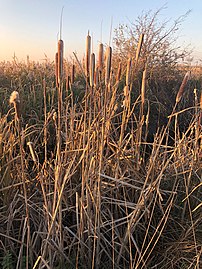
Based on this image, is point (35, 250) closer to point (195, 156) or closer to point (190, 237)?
point (190, 237)

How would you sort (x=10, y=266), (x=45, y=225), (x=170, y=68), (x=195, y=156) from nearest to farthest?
(x=10, y=266), (x=45, y=225), (x=195, y=156), (x=170, y=68)

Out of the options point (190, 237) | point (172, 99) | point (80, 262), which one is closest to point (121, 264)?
point (80, 262)

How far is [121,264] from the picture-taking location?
1195mm

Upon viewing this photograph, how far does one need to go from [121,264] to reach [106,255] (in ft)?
0.22

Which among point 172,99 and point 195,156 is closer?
point 195,156

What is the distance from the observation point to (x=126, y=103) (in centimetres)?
132

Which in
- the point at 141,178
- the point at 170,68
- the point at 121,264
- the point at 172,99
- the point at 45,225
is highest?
the point at 170,68

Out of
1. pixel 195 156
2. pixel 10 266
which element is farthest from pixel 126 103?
pixel 10 266

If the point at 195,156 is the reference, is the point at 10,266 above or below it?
below

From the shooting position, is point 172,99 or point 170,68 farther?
point 170,68

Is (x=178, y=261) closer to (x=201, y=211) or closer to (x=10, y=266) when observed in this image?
(x=201, y=211)

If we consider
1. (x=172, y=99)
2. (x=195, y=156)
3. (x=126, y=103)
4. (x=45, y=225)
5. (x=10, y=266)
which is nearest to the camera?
(x=10, y=266)

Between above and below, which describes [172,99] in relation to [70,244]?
above

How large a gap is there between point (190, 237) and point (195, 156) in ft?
1.55
